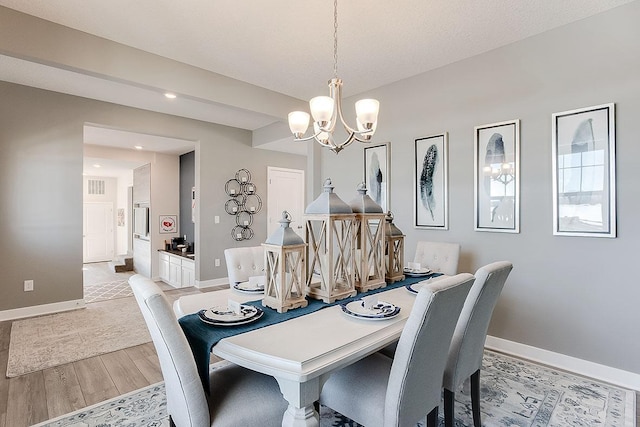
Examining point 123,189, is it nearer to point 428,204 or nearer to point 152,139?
point 152,139

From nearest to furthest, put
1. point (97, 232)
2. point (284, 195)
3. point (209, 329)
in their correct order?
point (209, 329) → point (284, 195) → point (97, 232)

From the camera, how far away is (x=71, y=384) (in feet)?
7.64

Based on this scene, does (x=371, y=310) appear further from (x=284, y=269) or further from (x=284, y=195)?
(x=284, y=195)

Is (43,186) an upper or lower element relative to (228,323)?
upper

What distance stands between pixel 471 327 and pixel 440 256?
49.5 inches

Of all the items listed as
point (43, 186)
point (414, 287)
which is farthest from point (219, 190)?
point (414, 287)

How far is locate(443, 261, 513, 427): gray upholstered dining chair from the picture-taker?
4.95 ft

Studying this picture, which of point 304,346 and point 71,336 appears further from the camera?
point 71,336

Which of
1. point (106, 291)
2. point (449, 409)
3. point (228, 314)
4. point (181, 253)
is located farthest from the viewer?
point (181, 253)

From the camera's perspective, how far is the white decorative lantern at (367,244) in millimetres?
1815

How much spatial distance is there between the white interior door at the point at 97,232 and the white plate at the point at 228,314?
9.29m

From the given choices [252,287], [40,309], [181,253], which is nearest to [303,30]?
[252,287]

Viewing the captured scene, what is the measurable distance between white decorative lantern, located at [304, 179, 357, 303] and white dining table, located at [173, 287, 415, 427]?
0.54 feet

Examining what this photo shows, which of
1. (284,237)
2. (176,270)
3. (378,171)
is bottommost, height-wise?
(176,270)
